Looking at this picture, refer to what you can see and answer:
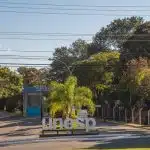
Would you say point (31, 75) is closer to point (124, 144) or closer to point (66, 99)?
point (66, 99)

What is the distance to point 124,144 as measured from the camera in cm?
2745

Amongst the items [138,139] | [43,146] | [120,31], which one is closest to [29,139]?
[43,146]

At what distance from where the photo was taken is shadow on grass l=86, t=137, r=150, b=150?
2604 centimetres

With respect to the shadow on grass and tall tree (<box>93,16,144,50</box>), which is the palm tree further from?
tall tree (<box>93,16,144,50</box>)

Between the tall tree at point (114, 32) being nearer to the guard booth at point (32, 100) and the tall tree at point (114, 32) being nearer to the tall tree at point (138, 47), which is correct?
the tall tree at point (138, 47)

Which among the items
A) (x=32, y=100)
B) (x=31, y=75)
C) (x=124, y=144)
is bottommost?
(x=124, y=144)

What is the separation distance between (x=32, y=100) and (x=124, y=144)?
34583mm

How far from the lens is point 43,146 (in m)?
27.8

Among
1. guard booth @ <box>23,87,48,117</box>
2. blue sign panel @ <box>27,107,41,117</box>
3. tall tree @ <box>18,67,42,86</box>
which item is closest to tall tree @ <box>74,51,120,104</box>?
guard booth @ <box>23,87,48,117</box>

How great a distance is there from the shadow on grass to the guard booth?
3140cm

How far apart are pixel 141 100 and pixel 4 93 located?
21420 millimetres

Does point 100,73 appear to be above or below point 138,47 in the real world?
below

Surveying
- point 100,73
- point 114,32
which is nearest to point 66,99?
point 100,73

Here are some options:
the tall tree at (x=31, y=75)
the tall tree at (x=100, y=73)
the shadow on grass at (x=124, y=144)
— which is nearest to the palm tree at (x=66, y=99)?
the shadow on grass at (x=124, y=144)
